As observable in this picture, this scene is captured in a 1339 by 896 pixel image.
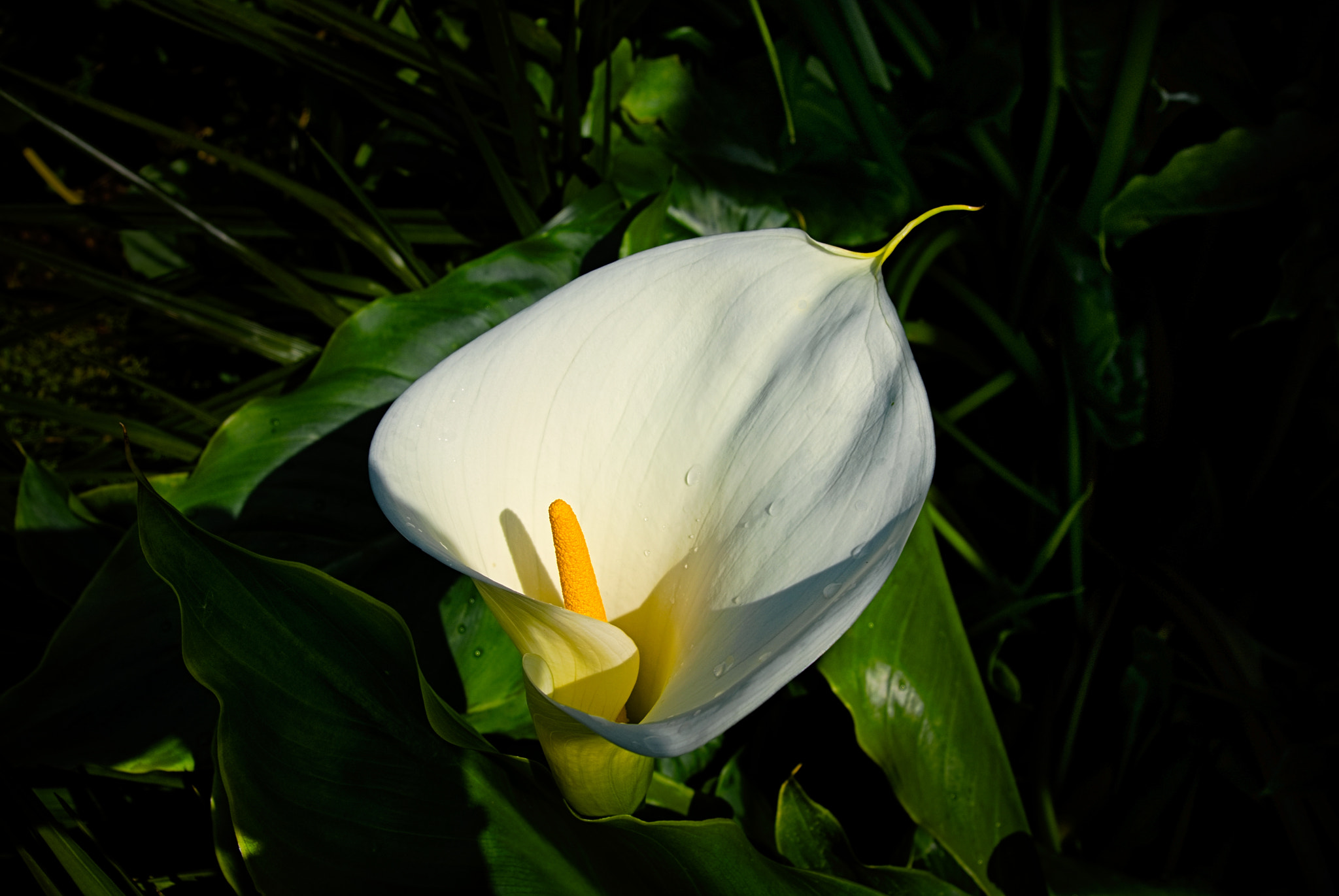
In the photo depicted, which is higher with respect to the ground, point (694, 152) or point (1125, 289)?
point (694, 152)

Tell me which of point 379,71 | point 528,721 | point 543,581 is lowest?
point 528,721

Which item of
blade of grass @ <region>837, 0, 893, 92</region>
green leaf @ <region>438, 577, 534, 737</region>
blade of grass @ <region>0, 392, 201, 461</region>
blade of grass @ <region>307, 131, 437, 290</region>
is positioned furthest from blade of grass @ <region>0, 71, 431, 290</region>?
blade of grass @ <region>837, 0, 893, 92</region>

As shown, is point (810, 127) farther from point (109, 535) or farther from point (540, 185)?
point (109, 535)

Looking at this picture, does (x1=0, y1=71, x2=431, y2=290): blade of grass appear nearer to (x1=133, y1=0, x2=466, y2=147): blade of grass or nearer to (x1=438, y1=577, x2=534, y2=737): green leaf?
(x1=133, y1=0, x2=466, y2=147): blade of grass

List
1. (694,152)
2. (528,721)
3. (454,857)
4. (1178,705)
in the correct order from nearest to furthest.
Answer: (454,857) < (528,721) < (1178,705) < (694,152)

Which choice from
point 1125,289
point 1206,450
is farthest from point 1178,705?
point 1125,289

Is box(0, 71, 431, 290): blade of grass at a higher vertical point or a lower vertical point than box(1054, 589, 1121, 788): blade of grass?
higher
